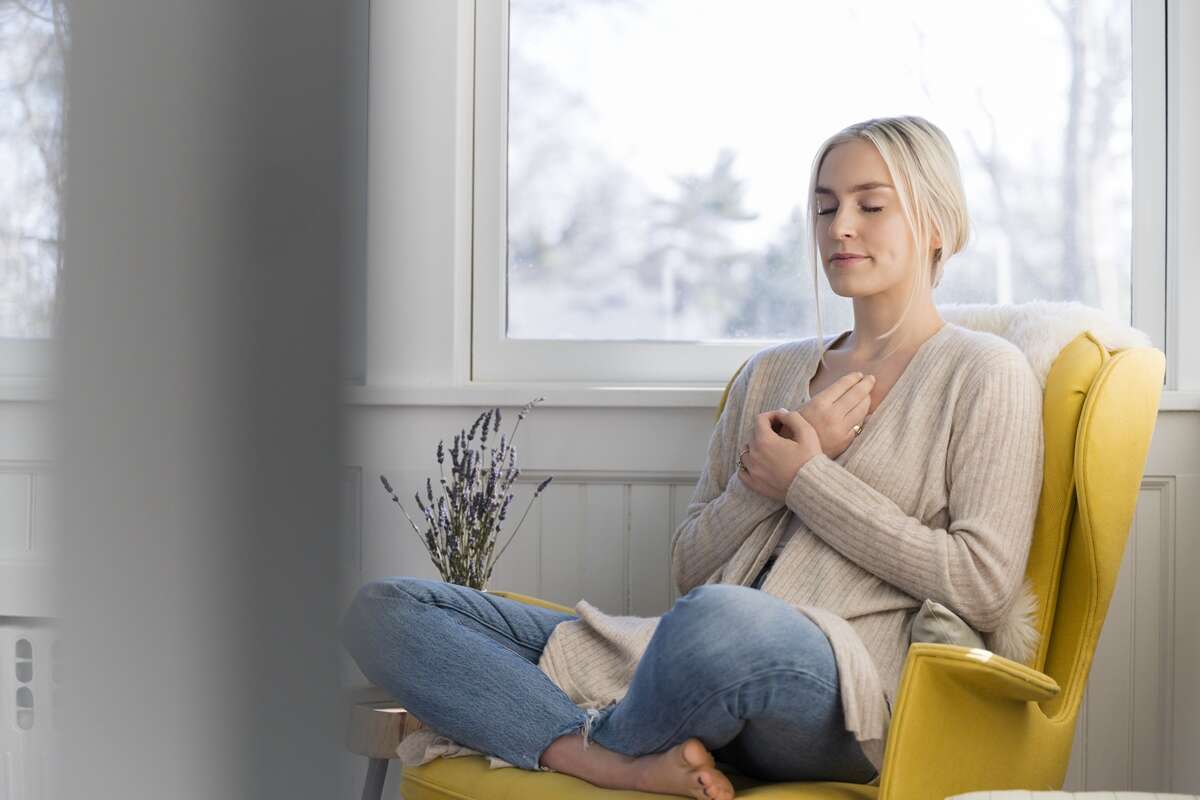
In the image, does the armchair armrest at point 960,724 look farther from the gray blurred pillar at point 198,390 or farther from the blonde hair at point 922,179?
the gray blurred pillar at point 198,390

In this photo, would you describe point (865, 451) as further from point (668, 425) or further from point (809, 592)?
point (668, 425)

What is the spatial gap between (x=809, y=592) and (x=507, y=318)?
39.2 inches

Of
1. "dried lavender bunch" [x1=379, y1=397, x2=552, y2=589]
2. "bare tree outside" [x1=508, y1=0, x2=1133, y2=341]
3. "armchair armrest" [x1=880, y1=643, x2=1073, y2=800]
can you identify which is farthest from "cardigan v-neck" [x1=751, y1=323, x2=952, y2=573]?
"bare tree outside" [x1=508, y1=0, x2=1133, y2=341]

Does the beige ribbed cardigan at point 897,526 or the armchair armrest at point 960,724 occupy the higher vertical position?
the beige ribbed cardigan at point 897,526

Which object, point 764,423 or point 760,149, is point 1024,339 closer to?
point 764,423

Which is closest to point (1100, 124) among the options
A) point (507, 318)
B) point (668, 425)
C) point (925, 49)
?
point (925, 49)

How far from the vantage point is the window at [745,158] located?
90.6 inches

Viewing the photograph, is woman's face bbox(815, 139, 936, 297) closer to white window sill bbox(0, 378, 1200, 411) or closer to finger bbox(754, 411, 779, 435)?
finger bbox(754, 411, 779, 435)

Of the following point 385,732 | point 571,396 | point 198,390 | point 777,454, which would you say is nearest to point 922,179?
point 777,454

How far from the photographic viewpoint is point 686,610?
1370 mm

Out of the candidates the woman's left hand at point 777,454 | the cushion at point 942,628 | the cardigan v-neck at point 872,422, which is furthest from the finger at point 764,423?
the cushion at point 942,628

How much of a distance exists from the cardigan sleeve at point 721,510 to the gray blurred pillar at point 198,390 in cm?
155

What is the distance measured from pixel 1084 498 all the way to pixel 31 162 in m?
1.51

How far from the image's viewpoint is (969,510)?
1.55m
